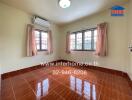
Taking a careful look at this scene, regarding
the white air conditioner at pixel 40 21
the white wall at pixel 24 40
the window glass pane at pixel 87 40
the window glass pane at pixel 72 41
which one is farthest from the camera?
the window glass pane at pixel 72 41

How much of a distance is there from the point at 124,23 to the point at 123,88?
2133mm

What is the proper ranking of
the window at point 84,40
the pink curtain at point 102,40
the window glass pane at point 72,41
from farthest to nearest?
the window glass pane at point 72,41
the window at point 84,40
the pink curtain at point 102,40

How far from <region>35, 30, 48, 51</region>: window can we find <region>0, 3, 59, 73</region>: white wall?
2.20 feet

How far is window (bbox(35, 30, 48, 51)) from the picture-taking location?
3768mm

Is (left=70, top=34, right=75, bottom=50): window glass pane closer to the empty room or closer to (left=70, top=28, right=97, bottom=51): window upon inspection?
(left=70, top=28, right=97, bottom=51): window

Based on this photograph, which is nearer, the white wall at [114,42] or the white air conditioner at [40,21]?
the white wall at [114,42]

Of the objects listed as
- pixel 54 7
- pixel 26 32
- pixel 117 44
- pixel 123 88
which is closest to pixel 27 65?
pixel 26 32

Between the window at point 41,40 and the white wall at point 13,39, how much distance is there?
670 millimetres

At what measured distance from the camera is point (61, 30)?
16.4ft

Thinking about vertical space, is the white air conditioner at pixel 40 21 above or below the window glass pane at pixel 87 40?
above

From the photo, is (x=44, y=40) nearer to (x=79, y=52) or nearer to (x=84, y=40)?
(x=79, y=52)

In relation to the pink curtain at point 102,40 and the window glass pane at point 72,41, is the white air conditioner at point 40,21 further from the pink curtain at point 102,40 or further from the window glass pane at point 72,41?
the pink curtain at point 102,40

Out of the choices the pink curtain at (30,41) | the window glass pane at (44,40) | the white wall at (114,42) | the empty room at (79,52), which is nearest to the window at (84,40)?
the empty room at (79,52)

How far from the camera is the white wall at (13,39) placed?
2551mm
